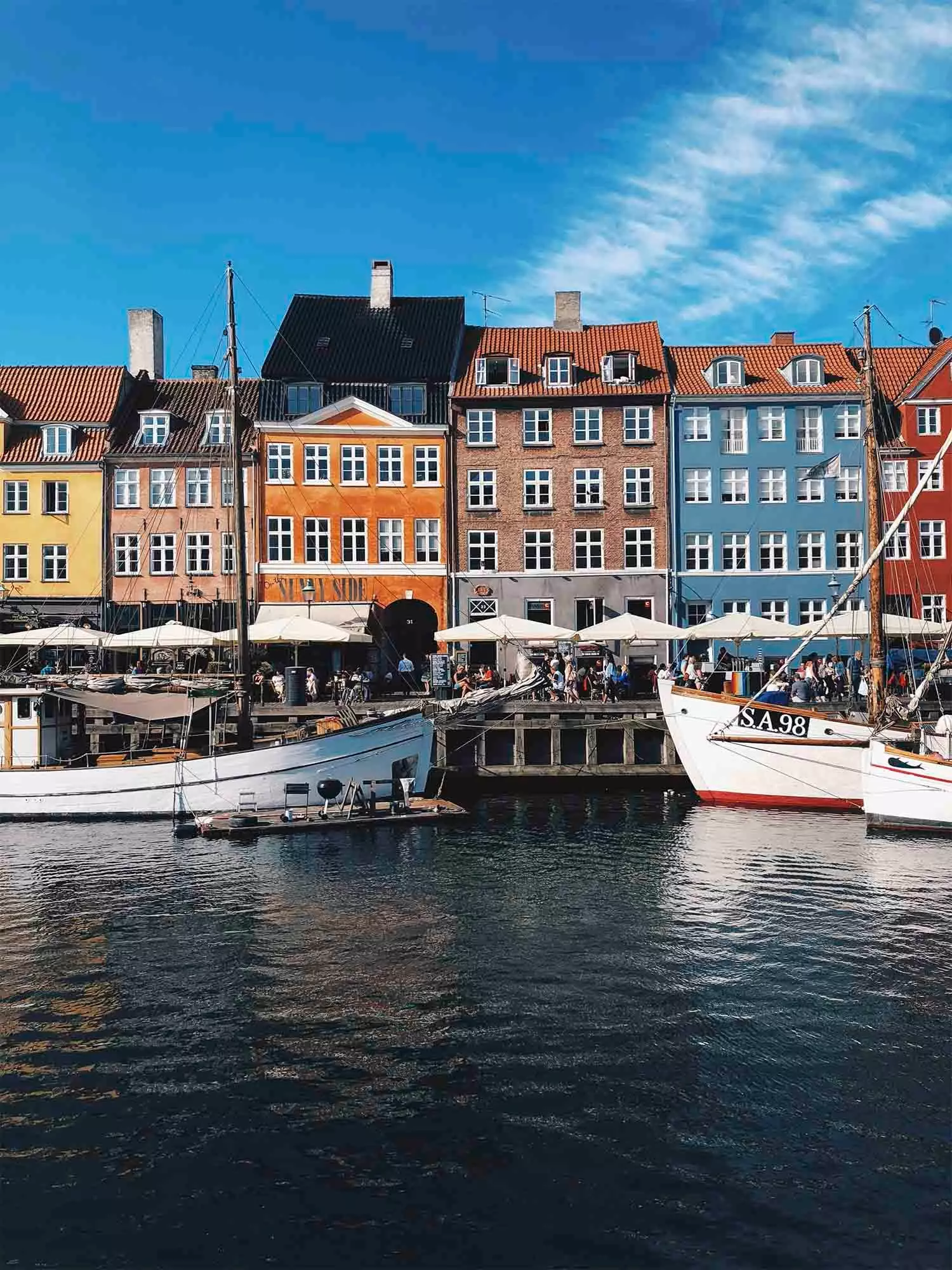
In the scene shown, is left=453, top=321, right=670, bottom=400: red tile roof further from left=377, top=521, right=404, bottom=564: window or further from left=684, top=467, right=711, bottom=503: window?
left=377, top=521, right=404, bottom=564: window

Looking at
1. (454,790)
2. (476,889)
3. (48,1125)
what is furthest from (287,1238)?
(454,790)

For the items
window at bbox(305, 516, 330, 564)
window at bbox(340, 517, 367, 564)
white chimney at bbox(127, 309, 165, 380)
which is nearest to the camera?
window at bbox(305, 516, 330, 564)

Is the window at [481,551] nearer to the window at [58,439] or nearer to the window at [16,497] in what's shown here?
the window at [58,439]

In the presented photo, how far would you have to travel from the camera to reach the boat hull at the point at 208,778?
29.2 m

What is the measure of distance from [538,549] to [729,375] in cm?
1238

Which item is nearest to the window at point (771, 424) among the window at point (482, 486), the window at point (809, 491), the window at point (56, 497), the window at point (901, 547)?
the window at point (809, 491)

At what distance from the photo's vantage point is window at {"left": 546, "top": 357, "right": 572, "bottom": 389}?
51281mm

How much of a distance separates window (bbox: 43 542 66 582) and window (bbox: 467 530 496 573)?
18.9 meters

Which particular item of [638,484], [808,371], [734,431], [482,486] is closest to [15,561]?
[482,486]

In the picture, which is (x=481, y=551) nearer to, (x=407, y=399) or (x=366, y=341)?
(x=407, y=399)

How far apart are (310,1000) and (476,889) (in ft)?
22.6

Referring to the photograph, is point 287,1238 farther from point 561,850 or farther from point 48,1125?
point 561,850

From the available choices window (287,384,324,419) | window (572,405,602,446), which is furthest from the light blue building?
window (287,384,324,419)

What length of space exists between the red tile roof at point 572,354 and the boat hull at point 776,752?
74.3ft
